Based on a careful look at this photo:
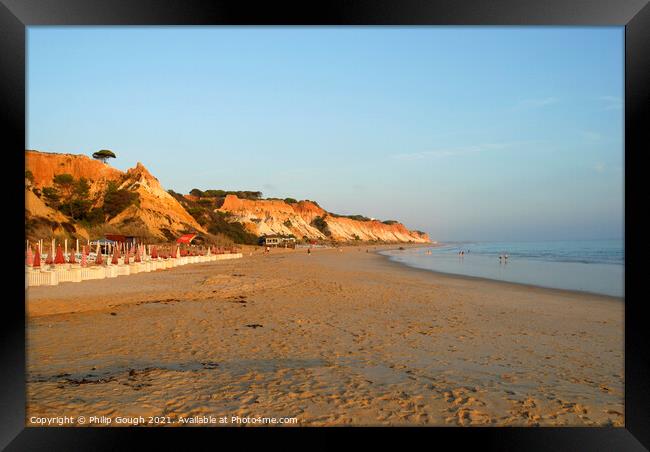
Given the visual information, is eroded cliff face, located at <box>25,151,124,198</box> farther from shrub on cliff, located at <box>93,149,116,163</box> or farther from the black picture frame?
the black picture frame

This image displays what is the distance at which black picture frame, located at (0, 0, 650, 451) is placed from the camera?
263 cm

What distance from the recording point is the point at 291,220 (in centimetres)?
9550

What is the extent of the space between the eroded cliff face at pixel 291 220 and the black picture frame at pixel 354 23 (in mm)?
68300

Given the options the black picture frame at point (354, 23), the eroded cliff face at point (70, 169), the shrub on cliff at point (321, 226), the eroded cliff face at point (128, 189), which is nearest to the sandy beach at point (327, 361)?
the black picture frame at point (354, 23)

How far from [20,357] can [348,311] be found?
20.3 ft

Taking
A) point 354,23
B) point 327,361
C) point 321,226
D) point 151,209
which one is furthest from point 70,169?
point 321,226

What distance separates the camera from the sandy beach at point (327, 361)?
3.42 m

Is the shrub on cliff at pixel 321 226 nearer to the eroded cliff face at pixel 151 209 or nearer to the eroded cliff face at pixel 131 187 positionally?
the eroded cliff face at pixel 131 187

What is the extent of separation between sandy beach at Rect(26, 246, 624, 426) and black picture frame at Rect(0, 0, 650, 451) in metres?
0.61

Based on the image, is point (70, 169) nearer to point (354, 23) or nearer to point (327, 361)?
point (327, 361)

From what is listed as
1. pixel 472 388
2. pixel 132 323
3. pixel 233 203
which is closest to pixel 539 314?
pixel 472 388

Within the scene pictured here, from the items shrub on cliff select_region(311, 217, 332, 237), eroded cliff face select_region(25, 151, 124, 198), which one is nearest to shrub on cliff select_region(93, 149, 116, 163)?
eroded cliff face select_region(25, 151, 124, 198)

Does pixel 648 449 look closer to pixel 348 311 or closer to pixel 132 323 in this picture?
pixel 348 311

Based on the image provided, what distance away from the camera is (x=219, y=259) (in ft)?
95.9
